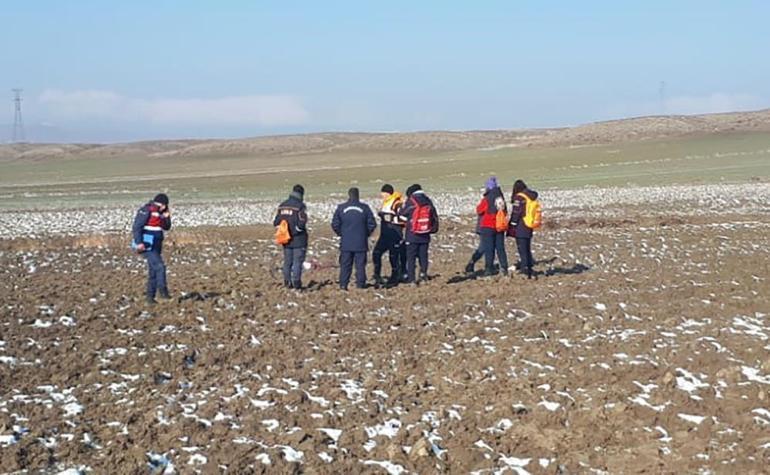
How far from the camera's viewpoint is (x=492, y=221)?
1744cm

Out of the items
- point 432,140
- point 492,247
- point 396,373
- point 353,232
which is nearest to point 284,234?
point 353,232

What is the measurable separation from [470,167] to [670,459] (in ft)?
225

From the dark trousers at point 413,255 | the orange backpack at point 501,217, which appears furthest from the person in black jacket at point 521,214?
the dark trousers at point 413,255

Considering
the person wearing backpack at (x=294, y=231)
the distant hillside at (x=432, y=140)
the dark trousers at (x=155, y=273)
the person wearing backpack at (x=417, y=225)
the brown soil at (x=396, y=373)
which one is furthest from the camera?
the distant hillside at (x=432, y=140)

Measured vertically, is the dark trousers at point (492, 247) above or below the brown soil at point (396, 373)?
above

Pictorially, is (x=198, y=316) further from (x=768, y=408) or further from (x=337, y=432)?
(x=768, y=408)

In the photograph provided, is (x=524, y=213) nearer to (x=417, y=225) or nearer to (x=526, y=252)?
(x=526, y=252)

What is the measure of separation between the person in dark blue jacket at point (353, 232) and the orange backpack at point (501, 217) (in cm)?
236

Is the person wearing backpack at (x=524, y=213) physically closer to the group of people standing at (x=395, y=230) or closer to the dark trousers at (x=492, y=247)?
the group of people standing at (x=395, y=230)

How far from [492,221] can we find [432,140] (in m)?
115

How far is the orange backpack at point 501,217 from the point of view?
17359mm

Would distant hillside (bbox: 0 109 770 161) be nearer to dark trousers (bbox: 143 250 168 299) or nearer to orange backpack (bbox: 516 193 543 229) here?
Result: orange backpack (bbox: 516 193 543 229)

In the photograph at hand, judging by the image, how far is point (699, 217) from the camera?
3070 cm

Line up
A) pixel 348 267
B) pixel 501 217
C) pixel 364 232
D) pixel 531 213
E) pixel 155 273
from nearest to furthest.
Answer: pixel 155 273 → pixel 364 232 → pixel 348 267 → pixel 531 213 → pixel 501 217
